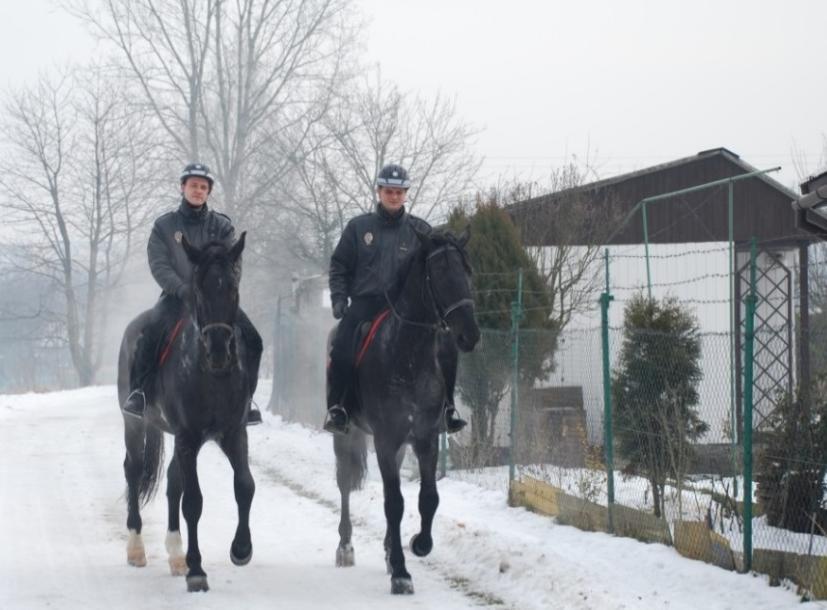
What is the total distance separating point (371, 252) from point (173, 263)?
5.24 ft

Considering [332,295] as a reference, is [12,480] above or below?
below

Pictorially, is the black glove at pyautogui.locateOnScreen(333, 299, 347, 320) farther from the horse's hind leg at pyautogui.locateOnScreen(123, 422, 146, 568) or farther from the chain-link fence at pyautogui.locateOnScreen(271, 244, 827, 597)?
the chain-link fence at pyautogui.locateOnScreen(271, 244, 827, 597)

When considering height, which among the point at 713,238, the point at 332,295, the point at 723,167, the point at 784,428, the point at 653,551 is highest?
the point at 723,167

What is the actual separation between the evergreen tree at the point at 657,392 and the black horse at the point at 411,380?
211 centimetres

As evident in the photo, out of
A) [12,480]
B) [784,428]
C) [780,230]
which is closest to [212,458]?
[12,480]

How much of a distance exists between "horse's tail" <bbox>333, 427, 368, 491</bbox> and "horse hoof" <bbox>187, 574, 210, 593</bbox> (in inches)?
70.1

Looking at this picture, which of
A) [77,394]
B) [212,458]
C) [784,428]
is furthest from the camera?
[77,394]

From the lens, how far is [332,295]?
31.0 ft

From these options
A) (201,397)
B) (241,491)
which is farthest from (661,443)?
(201,397)

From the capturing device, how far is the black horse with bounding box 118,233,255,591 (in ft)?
27.5

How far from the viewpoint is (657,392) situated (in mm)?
10688

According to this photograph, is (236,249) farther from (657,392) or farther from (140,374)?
(657,392)

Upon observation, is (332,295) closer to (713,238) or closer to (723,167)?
(713,238)

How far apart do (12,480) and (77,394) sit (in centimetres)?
2756
